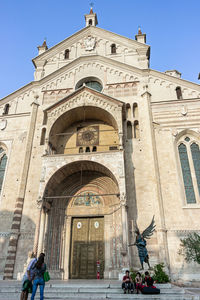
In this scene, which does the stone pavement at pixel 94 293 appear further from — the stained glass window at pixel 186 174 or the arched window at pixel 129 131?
the arched window at pixel 129 131

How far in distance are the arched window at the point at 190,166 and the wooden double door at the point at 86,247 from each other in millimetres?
5751

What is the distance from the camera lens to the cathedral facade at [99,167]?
1302 cm

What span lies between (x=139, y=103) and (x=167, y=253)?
10.2 m

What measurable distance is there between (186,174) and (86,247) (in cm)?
773

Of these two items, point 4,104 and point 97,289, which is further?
point 4,104

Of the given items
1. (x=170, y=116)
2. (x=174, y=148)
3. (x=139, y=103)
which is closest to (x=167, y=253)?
(x=174, y=148)

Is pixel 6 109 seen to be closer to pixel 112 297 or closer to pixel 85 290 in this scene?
pixel 85 290

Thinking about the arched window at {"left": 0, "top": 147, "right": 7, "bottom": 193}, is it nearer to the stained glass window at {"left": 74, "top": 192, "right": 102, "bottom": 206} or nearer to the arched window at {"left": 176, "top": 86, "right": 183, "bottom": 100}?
the stained glass window at {"left": 74, "top": 192, "right": 102, "bottom": 206}

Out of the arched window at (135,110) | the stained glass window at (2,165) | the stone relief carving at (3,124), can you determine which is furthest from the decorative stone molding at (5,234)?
the arched window at (135,110)

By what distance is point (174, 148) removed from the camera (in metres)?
15.1

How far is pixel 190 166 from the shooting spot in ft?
48.0

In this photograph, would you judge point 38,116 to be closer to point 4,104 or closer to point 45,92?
point 45,92

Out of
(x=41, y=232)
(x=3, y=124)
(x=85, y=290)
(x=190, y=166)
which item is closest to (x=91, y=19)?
(x=3, y=124)

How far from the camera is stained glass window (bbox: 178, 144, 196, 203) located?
542 inches
